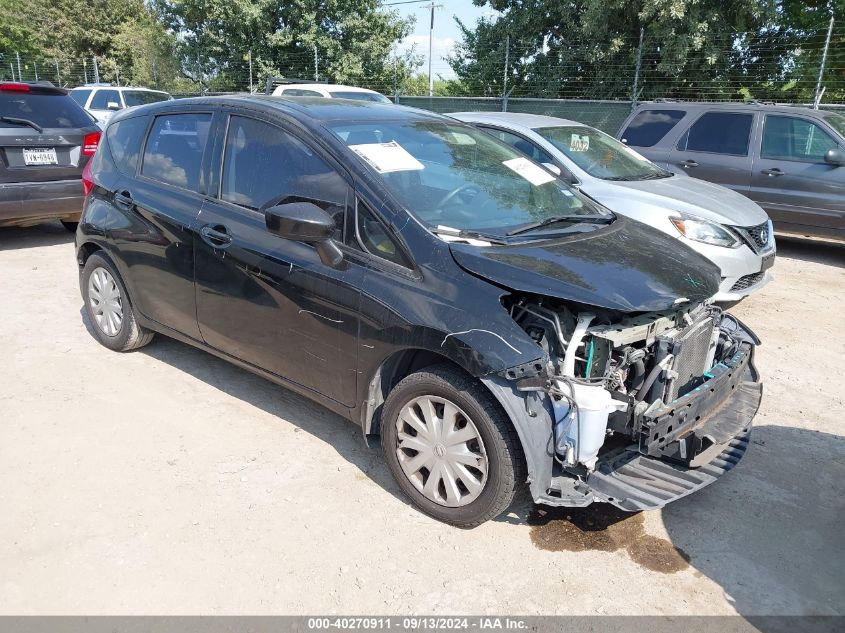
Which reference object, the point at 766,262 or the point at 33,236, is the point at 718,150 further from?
the point at 33,236

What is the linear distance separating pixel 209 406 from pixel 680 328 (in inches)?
110

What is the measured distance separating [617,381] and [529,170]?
1.67m

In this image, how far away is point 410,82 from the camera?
91.6 ft

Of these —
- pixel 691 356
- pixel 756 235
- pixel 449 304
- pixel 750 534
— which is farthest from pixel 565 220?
pixel 756 235

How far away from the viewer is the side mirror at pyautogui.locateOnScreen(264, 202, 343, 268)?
3215mm

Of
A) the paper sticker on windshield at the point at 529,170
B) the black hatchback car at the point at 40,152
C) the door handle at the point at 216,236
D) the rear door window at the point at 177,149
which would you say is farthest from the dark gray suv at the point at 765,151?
the black hatchback car at the point at 40,152

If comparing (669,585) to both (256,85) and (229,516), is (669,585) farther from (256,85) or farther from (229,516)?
(256,85)

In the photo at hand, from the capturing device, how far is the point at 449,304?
9.84ft

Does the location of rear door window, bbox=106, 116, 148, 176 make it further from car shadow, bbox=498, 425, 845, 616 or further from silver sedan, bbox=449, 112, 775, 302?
silver sedan, bbox=449, 112, 775, 302

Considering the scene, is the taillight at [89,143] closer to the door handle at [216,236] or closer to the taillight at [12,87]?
the taillight at [12,87]

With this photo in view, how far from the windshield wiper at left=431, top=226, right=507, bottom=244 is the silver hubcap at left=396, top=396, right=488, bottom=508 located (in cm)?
75

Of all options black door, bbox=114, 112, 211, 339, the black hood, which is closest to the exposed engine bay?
the black hood

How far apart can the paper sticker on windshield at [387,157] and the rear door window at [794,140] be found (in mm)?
6539

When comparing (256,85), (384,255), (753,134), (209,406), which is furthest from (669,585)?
(256,85)
